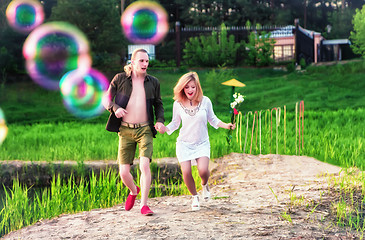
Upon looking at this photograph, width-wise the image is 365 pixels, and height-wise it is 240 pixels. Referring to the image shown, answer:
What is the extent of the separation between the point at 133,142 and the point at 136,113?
0.97ft

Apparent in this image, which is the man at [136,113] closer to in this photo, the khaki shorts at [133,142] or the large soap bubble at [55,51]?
the khaki shorts at [133,142]

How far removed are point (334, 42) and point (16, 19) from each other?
2381 cm

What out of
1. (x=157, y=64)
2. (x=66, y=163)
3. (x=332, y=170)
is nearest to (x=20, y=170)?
(x=66, y=163)

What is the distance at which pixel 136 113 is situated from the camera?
4609 millimetres

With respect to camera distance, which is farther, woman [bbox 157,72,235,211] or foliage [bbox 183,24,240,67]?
foliage [bbox 183,24,240,67]

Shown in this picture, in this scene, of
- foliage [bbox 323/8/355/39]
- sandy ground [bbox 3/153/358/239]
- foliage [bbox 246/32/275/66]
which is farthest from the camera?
foliage [bbox 323/8/355/39]

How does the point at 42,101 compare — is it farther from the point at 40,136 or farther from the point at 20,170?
the point at 20,170

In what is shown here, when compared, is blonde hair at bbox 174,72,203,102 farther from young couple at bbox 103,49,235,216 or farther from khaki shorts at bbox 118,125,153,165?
khaki shorts at bbox 118,125,153,165

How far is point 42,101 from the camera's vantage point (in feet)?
56.7

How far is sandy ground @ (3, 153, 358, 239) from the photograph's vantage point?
3.90m

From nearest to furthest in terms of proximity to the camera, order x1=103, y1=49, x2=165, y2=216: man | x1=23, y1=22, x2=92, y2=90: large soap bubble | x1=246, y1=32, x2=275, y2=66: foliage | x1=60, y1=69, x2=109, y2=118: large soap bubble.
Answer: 1. x1=103, y1=49, x2=165, y2=216: man
2. x1=60, y1=69, x2=109, y2=118: large soap bubble
3. x1=23, y1=22, x2=92, y2=90: large soap bubble
4. x1=246, y1=32, x2=275, y2=66: foliage

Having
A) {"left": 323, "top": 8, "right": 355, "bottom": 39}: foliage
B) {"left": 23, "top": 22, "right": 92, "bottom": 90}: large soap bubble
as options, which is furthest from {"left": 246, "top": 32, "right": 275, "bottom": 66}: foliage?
{"left": 323, "top": 8, "right": 355, "bottom": 39}: foliage

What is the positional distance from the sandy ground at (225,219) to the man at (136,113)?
0.37 m

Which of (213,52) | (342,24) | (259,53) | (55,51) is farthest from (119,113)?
(342,24)
